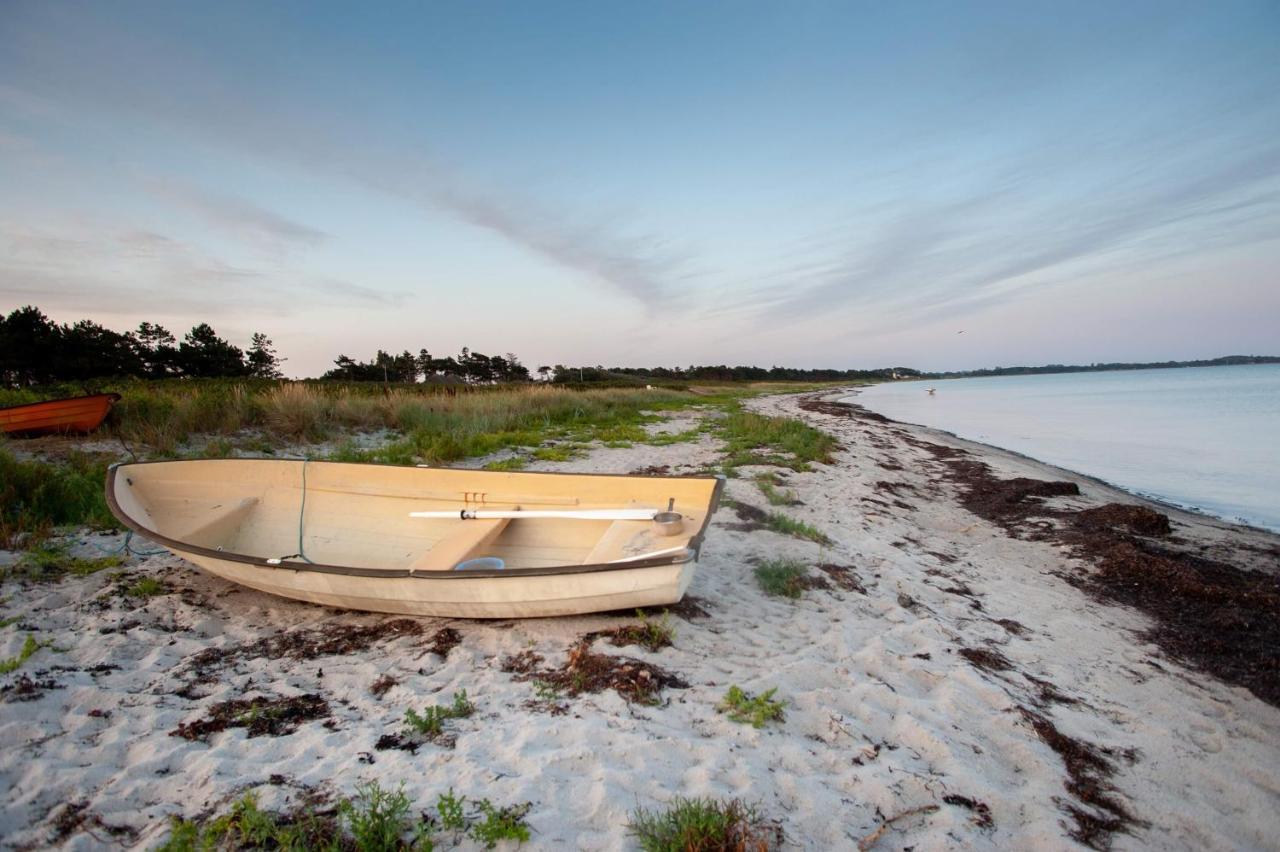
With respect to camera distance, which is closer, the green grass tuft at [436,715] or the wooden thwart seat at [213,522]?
the green grass tuft at [436,715]

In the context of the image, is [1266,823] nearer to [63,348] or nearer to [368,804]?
[368,804]

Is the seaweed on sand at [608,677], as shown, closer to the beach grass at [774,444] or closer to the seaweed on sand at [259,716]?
the seaweed on sand at [259,716]

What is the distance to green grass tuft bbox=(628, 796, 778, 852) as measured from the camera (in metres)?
1.86

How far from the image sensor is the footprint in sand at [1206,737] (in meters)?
3.07

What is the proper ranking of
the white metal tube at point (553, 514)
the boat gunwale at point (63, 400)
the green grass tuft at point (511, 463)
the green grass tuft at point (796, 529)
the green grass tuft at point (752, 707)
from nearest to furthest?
the green grass tuft at point (752, 707) → the white metal tube at point (553, 514) → the green grass tuft at point (796, 529) → the boat gunwale at point (63, 400) → the green grass tuft at point (511, 463)

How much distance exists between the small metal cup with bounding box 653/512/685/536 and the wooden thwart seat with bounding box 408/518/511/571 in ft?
4.74

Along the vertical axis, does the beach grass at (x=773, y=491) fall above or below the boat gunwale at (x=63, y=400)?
below

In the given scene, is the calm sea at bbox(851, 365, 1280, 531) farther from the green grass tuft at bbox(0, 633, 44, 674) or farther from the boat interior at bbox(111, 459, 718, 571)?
the green grass tuft at bbox(0, 633, 44, 674)

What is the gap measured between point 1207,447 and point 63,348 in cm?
6016

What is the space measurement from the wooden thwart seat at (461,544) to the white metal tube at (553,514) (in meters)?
0.06

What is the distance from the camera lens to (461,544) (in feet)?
13.8

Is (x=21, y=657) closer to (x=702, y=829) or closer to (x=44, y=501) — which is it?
(x=44, y=501)

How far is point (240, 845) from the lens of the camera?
193 centimetres

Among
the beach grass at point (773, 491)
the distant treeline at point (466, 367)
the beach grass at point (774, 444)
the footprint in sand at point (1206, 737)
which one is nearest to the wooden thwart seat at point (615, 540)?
the footprint in sand at point (1206, 737)
